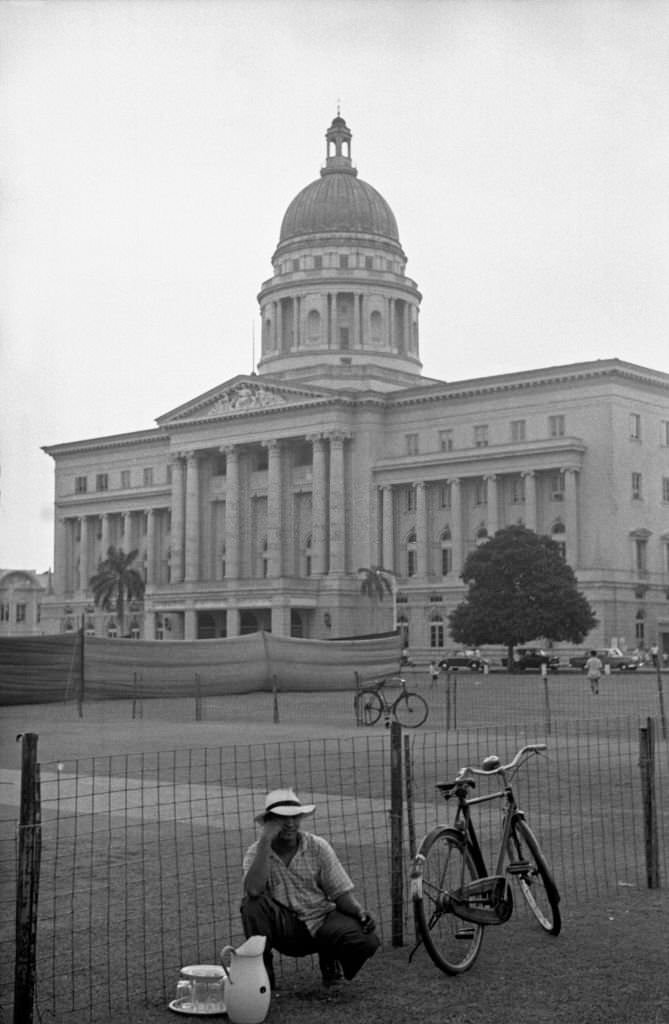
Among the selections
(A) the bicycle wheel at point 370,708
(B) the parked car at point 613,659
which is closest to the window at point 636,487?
(B) the parked car at point 613,659

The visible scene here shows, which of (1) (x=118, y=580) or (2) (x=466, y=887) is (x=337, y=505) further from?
(2) (x=466, y=887)

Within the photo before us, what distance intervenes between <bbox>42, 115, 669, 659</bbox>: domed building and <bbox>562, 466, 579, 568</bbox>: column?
14 cm

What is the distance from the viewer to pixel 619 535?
317 ft

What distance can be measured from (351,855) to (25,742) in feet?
20.0

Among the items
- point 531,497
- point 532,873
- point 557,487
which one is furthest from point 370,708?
point 557,487

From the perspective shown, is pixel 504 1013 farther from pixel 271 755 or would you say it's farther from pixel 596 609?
pixel 596 609

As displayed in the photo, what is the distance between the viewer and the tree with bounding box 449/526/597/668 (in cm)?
8138

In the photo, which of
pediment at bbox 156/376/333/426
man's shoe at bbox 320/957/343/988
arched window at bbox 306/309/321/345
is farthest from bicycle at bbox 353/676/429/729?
arched window at bbox 306/309/321/345

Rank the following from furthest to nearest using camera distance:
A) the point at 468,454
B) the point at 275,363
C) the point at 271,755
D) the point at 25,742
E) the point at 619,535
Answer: the point at 275,363
the point at 468,454
the point at 619,535
the point at 271,755
the point at 25,742

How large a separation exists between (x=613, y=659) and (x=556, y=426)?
23561 millimetres

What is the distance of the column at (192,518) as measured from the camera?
121312mm

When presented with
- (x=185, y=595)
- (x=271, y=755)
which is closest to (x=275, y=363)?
(x=185, y=595)

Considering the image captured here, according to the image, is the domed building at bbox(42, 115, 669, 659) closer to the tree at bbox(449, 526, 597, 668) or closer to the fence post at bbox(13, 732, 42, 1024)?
the tree at bbox(449, 526, 597, 668)

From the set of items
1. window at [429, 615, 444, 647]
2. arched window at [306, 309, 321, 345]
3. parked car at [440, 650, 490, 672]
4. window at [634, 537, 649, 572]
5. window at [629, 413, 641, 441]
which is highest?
arched window at [306, 309, 321, 345]
